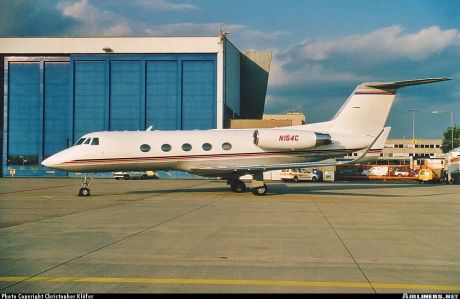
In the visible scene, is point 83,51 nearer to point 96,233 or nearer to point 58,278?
point 96,233

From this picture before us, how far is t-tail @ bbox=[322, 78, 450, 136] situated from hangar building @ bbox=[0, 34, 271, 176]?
2462 cm

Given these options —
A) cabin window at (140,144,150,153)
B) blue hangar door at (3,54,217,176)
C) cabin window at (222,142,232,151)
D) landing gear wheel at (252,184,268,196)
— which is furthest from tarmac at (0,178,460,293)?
blue hangar door at (3,54,217,176)

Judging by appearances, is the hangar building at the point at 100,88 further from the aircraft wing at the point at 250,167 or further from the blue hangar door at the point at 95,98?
the aircraft wing at the point at 250,167

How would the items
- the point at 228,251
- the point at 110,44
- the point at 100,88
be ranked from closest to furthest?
1. the point at 228,251
2. the point at 110,44
3. the point at 100,88

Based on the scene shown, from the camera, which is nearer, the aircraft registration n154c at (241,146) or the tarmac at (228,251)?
the tarmac at (228,251)

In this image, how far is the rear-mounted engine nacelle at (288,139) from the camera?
902 inches

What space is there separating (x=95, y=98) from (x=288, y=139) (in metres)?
32.2

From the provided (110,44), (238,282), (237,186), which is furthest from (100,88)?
(238,282)

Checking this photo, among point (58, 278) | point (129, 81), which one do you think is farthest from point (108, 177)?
point (58, 278)

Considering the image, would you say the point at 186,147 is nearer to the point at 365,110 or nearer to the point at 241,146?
the point at 241,146

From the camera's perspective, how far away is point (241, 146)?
23.4m

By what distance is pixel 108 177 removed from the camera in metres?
49.0

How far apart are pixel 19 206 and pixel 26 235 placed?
7430mm

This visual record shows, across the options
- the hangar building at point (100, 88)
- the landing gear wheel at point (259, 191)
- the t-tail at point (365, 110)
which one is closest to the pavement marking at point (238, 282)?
the landing gear wheel at point (259, 191)
